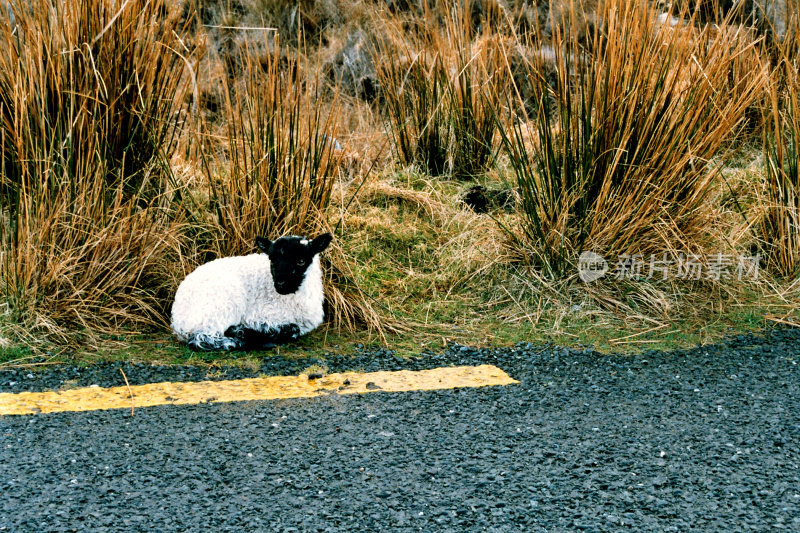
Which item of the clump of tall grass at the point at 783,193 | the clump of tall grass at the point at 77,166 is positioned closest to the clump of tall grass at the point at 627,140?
the clump of tall grass at the point at 783,193

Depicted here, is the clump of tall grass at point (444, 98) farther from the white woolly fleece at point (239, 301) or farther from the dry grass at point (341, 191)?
the white woolly fleece at point (239, 301)

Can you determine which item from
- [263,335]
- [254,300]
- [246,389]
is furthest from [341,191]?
[246,389]

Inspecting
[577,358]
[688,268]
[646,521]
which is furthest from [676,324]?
[646,521]

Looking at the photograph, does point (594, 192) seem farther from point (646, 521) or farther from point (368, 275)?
point (646, 521)

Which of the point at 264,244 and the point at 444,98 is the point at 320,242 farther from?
the point at 444,98

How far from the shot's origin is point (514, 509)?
6.72 feet

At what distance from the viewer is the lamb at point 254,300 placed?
3264mm

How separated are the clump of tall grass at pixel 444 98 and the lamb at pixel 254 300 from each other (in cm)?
179

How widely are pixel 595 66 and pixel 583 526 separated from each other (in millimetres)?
2387

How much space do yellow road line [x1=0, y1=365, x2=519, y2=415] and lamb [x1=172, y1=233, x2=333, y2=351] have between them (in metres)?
0.38

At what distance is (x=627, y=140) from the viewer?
374 centimetres

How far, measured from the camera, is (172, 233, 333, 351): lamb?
3264mm

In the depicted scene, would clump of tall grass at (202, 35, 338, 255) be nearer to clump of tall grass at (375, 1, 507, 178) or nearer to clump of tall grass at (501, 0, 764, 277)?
clump of tall grass at (501, 0, 764, 277)

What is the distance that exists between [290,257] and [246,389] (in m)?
0.67
